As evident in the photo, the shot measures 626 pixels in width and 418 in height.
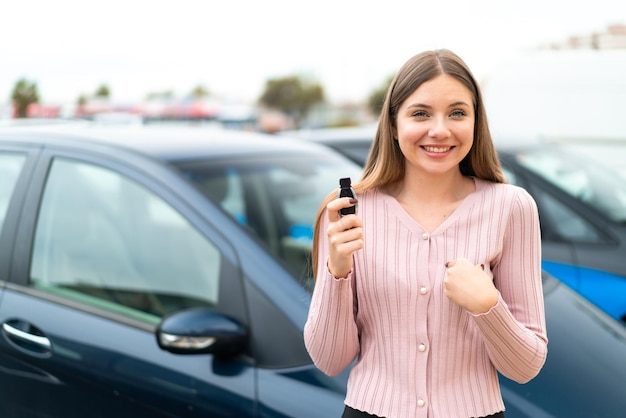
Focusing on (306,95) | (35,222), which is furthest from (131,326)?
(306,95)

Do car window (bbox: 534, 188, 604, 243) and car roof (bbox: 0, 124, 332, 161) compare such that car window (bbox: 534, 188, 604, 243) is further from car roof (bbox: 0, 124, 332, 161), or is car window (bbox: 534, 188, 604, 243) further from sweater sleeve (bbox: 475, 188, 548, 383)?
sweater sleeve (bbox: 475, 188, 548, 383)

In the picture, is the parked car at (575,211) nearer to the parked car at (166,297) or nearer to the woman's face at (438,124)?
the parked car at (166,297)

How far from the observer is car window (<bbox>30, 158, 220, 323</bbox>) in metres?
2.49

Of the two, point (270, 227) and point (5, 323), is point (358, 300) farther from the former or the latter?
point (270, 227)

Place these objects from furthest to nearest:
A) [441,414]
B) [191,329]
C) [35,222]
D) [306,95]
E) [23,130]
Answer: [306,95]
[23,130]
[35,222]
[191,329]
[441,414]

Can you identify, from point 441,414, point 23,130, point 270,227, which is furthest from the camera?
point 270,227

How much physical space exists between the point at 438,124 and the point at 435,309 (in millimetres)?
373

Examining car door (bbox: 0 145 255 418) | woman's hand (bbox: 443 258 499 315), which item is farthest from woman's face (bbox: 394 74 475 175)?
car door (bbox: 0 145 255 418)

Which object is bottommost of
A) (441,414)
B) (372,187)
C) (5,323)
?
(5,323)

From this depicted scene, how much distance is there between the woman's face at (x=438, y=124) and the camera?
1.53m

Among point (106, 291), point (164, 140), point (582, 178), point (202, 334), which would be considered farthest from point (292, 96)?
point (202, 334)

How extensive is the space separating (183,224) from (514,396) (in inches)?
48.0

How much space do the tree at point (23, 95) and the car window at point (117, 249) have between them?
418 centimetres

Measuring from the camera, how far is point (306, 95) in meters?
70.9
